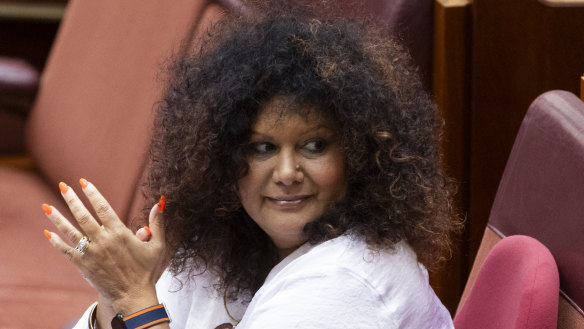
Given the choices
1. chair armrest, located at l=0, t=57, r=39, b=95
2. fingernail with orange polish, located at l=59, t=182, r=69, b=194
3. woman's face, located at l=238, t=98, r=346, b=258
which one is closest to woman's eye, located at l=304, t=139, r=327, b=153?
woman's face, located at l=238, t=98, r=346, b=258

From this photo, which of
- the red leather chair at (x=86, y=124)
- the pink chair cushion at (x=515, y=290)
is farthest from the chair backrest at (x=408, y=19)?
the pink chair cushion at (x=515, y=290)

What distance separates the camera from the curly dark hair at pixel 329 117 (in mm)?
1091

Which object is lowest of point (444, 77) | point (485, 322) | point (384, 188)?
point (485, 322)

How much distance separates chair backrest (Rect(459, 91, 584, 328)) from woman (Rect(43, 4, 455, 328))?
128 millimetres

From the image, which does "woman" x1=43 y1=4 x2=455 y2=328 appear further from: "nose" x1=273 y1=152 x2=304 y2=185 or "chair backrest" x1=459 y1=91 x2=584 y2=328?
"chair backrest" x1=459 y1=91 x2=584 y2=328

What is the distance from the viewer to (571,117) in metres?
1.17

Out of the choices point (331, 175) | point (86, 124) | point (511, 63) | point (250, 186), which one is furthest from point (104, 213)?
point (86, 124)

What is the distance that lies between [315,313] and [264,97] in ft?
0.87

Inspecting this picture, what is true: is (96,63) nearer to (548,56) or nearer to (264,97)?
(548,56)

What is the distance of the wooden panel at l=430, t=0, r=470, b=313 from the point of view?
1.75 m

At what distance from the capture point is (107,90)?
2.14 meters

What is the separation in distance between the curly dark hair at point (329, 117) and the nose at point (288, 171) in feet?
0.16

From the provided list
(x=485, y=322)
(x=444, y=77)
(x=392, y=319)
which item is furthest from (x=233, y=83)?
(x=444, y=77)

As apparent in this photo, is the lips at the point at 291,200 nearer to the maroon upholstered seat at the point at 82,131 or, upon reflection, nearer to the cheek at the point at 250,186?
the cheek at the point at 250,186
